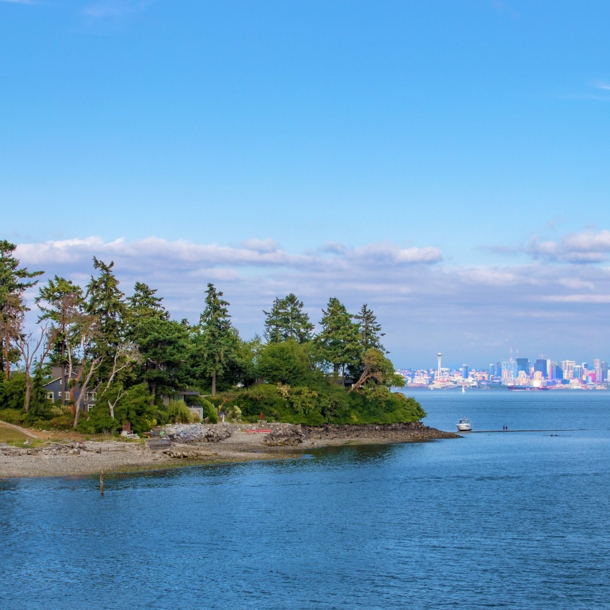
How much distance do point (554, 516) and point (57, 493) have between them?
33.5 meters

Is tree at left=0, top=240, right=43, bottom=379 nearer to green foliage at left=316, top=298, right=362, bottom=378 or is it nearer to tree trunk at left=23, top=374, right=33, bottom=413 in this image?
tree trunk at left=23, top=374, right=33, bottom=413

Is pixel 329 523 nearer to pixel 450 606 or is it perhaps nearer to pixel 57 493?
pixel 450 606

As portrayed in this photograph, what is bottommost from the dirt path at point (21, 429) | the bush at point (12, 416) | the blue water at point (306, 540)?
the blue water at point (306, 540)

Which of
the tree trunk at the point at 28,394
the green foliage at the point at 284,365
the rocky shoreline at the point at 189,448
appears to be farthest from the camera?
the green foliage at the point at 284,365

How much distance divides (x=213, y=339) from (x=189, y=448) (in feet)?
101

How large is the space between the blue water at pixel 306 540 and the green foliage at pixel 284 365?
4186cm

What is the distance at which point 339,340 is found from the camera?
4555 inches

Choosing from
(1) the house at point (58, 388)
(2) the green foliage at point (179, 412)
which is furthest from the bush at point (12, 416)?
(2) the green foliage at point (179, 412)

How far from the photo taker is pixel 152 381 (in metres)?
89.2

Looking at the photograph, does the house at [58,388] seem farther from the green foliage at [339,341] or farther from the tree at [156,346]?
the green foliage at [339,341]

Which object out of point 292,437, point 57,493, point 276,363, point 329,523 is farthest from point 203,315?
point 329,523

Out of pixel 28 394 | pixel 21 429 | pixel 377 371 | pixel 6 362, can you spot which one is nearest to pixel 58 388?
pixel 6 362

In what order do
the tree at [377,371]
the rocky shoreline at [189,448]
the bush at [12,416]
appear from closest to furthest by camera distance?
the rocky shoreline at [189,448] < the bush at [12,416] < the tree at [377,371]

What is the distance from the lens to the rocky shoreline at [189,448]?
61.0 meters
